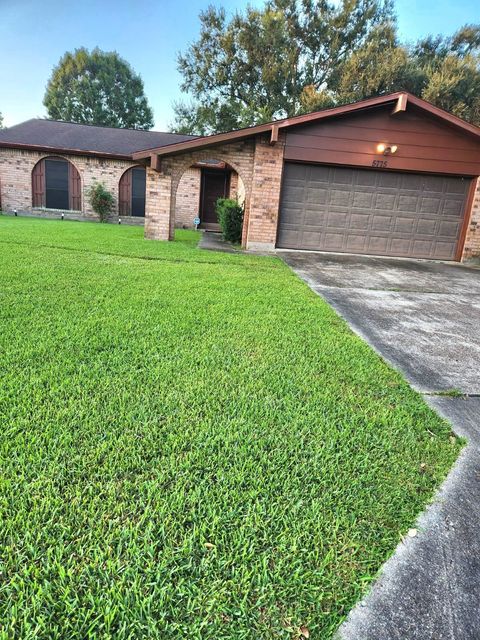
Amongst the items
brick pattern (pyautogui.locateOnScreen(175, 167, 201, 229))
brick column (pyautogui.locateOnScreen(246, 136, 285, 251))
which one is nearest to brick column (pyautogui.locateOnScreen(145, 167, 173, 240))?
brick column (pyautogui.locateOnScreen(246, 136, 285, 251))

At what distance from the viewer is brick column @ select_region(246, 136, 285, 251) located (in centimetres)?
1034

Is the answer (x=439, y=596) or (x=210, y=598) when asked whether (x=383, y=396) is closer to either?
(x=439, y=596)

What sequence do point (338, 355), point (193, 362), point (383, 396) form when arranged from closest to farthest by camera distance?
1. point (383, 396)
2. point (193, 362)
3. point (338, 355)

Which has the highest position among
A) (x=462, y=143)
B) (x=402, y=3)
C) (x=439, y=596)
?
(x=402, y=3)

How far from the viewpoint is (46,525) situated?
151 centimetres

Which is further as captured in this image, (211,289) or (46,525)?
(211,289)

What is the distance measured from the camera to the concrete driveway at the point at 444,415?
130cm

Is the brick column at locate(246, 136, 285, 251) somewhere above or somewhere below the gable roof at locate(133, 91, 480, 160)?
below

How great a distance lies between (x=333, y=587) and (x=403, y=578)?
0.89 ft

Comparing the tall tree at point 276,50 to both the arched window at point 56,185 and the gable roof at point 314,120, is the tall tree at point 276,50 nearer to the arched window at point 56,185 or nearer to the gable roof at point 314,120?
the arched window at point 56,185

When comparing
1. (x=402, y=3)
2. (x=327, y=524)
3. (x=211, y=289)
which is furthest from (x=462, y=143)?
(x=402, y=3)

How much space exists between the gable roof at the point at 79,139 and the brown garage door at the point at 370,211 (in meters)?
8.21

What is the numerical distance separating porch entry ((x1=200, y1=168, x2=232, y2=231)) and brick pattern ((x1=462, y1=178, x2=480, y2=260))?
9.27 metres

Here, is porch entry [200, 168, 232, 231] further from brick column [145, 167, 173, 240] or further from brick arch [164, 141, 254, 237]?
brick arch [164, 141, 254, 237]
